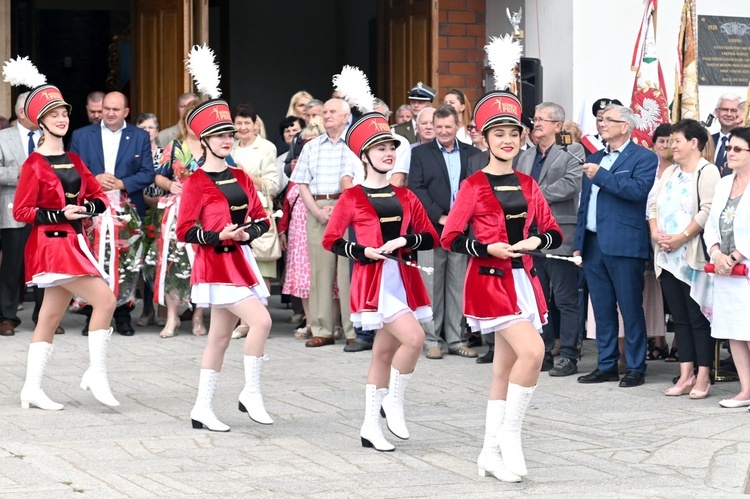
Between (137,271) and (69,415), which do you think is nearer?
(69,415)

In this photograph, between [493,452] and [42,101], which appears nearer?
[493,452]

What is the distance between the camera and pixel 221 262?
7742 mm

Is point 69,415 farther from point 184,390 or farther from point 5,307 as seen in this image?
point 5,307

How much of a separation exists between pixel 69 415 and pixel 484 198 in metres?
3.08

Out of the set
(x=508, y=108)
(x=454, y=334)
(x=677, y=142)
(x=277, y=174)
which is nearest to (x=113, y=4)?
(x=277, y=174)

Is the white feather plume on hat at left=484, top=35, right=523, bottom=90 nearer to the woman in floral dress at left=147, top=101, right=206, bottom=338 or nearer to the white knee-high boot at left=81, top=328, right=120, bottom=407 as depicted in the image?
the white knee-high boot at left=81, top=328, right=120, bottom=407

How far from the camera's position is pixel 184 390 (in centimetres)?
916

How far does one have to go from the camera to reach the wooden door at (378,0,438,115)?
13906 millimetres

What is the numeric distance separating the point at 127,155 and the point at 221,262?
14.1ft

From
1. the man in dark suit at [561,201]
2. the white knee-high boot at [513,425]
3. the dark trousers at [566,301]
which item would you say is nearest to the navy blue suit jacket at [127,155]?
the man in dark suit at [561,201]

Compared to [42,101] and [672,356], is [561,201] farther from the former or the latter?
[42,101]

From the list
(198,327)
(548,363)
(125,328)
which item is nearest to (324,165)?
(198,327)

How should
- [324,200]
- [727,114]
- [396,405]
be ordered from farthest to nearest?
[324,200] → [727,114] → [396,405]

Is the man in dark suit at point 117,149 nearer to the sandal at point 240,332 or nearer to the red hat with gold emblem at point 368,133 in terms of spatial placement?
the sandal at point 240,332
